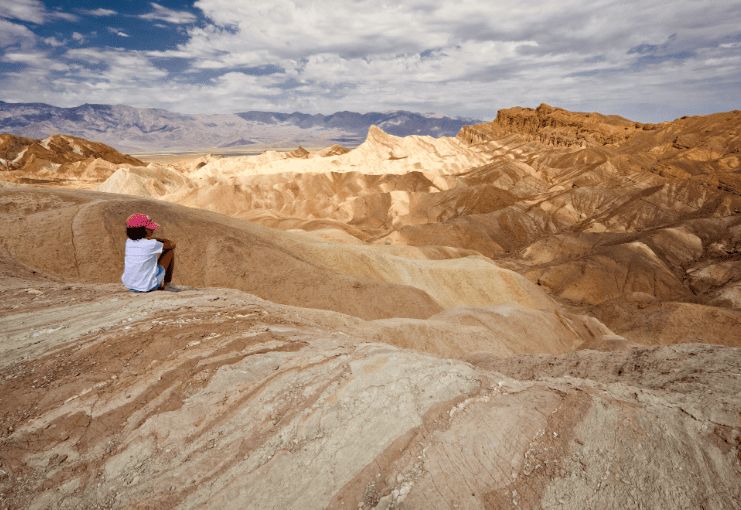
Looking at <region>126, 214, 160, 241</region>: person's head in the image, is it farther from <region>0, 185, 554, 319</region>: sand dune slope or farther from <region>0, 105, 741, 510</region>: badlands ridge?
<region>0, 185, 554, 319</region>: sand dune slope

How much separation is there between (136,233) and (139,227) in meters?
0.11

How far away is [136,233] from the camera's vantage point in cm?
557

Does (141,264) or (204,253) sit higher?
(141,264)

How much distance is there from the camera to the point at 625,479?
11.5ft

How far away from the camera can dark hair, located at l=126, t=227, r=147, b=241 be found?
18.0ft

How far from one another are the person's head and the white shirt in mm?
88

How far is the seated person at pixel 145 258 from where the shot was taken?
18.3ft

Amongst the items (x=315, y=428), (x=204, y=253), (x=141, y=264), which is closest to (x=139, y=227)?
(x=141, y=264)

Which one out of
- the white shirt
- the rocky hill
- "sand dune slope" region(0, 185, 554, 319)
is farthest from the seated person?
the rocky hill

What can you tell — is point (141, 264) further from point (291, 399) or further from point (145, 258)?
point (291, 399)

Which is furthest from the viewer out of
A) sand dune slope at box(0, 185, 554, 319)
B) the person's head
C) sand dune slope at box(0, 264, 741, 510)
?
sand dune slope at box(0, 185, 554, 319)

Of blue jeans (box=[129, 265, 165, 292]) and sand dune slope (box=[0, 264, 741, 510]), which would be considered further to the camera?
blue jeans (box=[129, 265, 165, 292])

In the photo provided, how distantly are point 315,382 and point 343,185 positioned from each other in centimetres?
5713

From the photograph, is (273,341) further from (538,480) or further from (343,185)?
(343,185)
